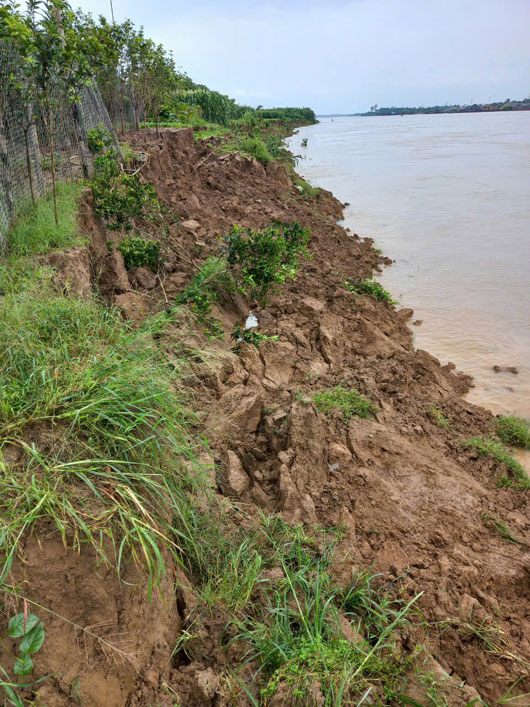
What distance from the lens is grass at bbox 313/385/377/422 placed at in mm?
3990

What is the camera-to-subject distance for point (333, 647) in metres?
2.00

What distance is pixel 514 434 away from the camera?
190 inches

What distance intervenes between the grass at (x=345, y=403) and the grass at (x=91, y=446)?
5.64ft

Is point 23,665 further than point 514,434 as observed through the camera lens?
No

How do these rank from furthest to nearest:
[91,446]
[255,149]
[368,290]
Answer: [255,149], [368,290], [91,446]

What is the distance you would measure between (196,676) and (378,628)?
934mm

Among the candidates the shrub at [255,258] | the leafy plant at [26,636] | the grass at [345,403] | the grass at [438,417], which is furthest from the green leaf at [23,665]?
the shrub at [255,258]

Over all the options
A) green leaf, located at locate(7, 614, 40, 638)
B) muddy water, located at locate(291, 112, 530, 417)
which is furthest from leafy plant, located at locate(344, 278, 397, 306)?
green leaf, located at locate(7, 614, 40, 638)

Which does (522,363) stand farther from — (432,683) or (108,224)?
(108,224)

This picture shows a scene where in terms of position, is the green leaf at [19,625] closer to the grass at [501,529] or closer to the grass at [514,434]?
the grass at [501,529]

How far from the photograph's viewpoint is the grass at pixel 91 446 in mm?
1800

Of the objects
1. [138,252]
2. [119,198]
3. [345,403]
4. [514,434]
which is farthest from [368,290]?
[345,403]

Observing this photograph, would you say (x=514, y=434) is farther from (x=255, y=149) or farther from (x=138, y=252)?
(x=255, y=149)

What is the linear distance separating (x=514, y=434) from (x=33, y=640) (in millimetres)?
4730
